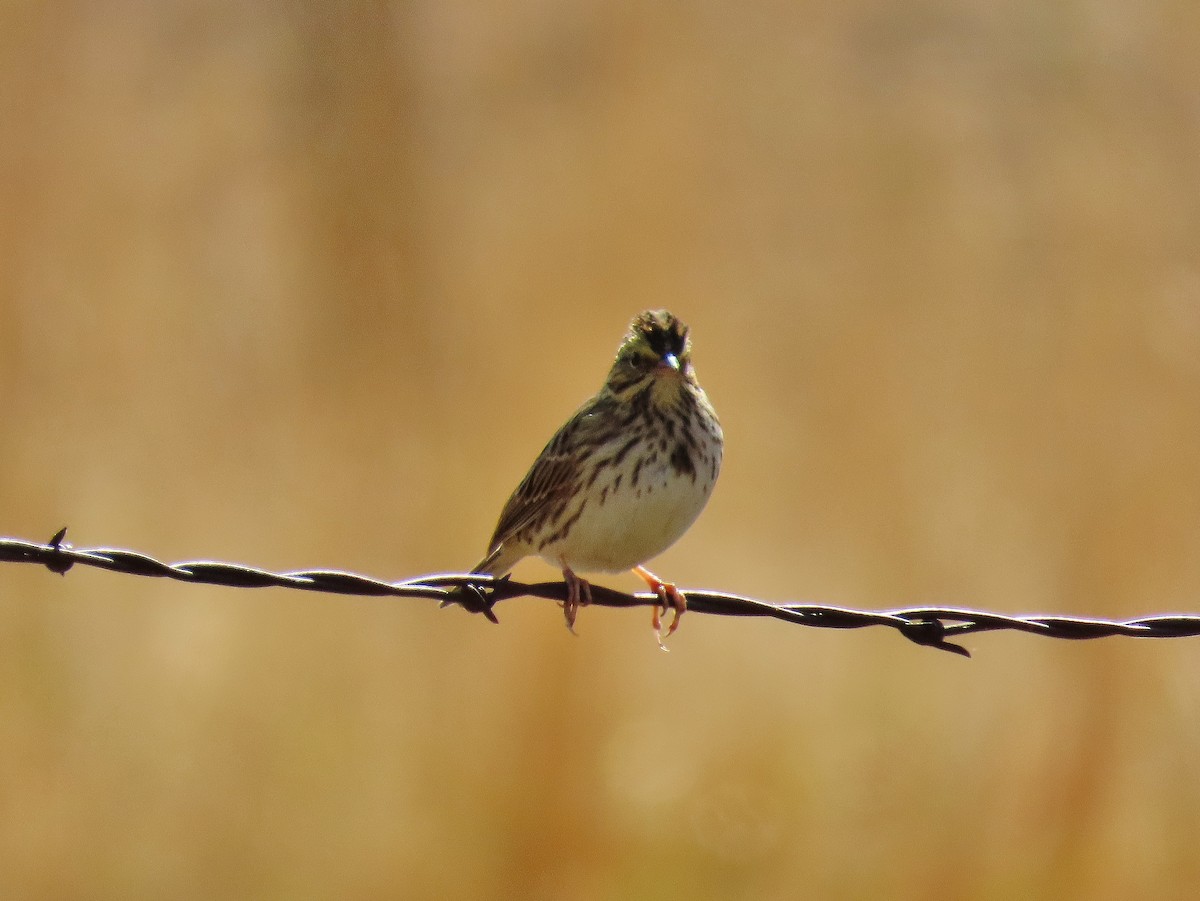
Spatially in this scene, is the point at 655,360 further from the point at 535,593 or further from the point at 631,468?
the point at 535,593

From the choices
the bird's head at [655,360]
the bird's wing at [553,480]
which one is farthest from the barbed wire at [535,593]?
the bird's head at [655,360]

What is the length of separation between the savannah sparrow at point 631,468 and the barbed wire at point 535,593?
1.14 meters

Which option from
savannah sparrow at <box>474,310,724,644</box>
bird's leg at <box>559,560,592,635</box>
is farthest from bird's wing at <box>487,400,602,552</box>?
bird's leg at <box>559,560,592,635</box>

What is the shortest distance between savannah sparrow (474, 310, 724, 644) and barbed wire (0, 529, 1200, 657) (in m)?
1.14

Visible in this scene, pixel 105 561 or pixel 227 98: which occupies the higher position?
pixel 227 98

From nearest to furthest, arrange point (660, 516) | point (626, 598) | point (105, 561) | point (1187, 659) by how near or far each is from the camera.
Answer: point (105, 561), point (626, 598), point (660, 516), point (1187, 659)

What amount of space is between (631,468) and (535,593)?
1.32 metres

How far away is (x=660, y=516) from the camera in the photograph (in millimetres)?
5465

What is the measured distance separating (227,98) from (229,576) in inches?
255

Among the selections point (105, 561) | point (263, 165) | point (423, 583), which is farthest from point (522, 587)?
point (263, 165)

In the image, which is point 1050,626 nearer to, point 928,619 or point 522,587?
point 928,619

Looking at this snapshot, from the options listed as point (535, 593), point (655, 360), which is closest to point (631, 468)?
point (655, 360)

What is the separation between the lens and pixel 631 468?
548 centimetres

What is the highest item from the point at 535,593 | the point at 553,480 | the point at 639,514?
the point at 553,480
